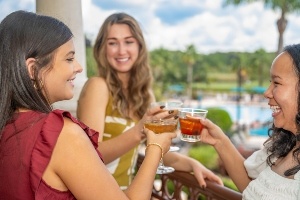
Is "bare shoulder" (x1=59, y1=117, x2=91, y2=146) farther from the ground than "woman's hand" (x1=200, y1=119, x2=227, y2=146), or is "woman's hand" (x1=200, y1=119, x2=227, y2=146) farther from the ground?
"bare shoulder" (x1=59, y1=117, x2=91, y2=146)

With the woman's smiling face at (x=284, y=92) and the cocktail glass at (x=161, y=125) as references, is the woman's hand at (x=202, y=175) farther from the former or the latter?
the woman's smiling face at (x=284, y=92)

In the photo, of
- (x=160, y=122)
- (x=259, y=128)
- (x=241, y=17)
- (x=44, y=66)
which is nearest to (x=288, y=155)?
(x=160, y=122)

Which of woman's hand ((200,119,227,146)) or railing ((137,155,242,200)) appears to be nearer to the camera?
railing ((137,155,242,200))

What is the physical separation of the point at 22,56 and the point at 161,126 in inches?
28.7

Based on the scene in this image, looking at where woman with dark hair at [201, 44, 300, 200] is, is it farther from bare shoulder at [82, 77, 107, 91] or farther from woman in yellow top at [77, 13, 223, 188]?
bare shoulder at [82, 77, 107, 91]

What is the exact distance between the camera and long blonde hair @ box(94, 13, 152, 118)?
251 cm

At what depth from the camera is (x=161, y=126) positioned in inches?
72.4

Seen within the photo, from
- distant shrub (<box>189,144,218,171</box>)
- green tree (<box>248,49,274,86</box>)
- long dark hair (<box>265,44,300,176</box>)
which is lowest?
distant shrub (<box>189,144,218,171</box>)

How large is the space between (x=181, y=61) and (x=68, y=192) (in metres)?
54.9

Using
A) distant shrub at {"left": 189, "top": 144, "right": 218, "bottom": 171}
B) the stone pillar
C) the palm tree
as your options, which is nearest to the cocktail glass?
the stone pillar

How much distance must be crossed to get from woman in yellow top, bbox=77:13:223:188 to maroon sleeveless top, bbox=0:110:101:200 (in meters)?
0.92

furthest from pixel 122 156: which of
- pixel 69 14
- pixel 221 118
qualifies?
pixel 221 118

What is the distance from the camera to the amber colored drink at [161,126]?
6.01 feet

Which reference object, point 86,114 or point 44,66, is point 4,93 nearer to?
point 44,66
